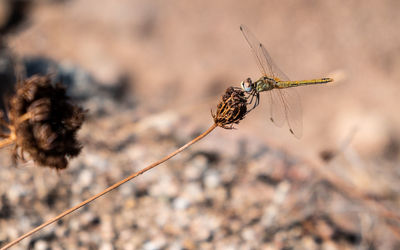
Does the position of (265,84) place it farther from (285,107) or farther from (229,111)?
(229,111)

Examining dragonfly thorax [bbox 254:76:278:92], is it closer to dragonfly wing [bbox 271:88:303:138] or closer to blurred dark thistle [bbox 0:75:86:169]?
dragonfly wing [bbox 271:88:303:138]

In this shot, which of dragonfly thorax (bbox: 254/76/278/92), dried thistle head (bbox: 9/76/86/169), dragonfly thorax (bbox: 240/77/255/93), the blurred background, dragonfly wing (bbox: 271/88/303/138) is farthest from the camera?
the blurred background

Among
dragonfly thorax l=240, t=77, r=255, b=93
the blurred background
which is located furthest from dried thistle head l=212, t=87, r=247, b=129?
the blurred background

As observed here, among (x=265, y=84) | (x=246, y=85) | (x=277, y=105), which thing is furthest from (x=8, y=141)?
(x=277, y=105)

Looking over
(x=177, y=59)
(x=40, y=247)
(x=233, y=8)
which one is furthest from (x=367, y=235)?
(x=233, y=8)

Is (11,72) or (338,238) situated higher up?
(11,72)

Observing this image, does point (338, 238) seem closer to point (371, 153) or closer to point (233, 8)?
point (371, 153)
